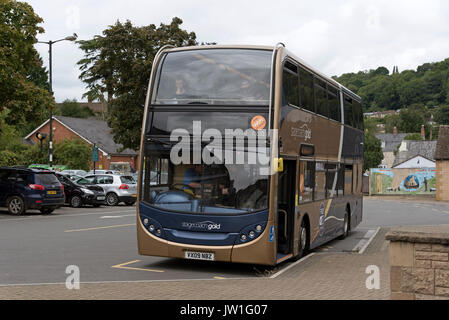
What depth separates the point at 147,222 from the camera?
1141 centimetres

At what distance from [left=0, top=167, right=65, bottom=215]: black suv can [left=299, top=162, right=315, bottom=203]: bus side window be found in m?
14.1

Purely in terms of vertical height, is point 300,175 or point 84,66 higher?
point 84,66

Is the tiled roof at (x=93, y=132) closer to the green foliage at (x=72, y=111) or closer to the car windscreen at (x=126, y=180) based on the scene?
the green foliage at (x=72, y=111)

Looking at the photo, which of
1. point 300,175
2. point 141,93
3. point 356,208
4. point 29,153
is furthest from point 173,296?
point 29,153

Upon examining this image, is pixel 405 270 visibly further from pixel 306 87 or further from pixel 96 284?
pixel 306 87

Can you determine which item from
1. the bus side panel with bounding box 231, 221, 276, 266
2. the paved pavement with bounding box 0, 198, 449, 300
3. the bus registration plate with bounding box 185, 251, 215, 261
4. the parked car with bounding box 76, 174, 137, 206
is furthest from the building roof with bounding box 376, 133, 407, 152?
the bus registration plate with bounding box 185, 251, 215, 261

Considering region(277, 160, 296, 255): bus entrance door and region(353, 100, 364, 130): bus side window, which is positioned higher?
region(353, 100, 364, 130): bus side window

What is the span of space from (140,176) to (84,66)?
55216 mm

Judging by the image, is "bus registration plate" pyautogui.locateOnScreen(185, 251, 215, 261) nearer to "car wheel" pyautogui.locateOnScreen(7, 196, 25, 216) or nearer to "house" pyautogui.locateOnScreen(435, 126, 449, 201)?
"car wheel" pyautogui.locateOnScreen(7, 196, 25, 216)

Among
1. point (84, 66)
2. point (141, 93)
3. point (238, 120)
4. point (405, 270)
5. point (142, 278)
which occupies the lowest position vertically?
point (142, 278)

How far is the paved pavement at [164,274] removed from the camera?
29.1 feet

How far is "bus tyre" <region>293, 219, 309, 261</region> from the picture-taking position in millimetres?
13125

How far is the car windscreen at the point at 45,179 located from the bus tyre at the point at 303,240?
13979 mm

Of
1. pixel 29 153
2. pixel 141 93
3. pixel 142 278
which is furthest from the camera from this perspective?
pixel 29 153
